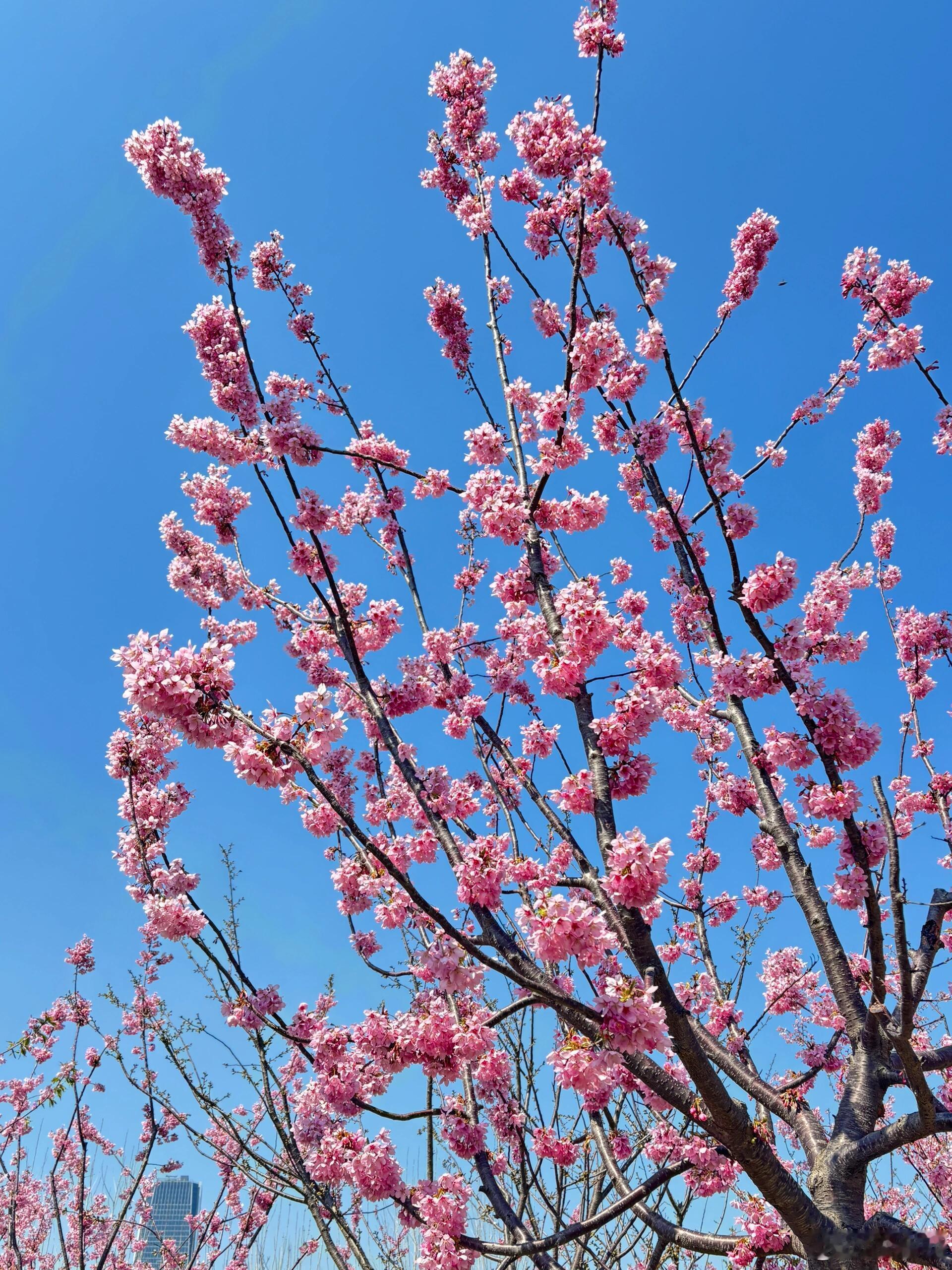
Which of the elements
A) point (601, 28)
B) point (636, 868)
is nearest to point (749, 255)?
point (601, 28)

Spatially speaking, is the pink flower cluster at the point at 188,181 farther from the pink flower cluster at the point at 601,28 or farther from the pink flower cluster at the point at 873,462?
the pink flower cluster at the point at 873,462

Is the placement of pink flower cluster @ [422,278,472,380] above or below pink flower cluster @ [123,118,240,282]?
above

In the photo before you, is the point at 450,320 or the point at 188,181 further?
the point at 450,320

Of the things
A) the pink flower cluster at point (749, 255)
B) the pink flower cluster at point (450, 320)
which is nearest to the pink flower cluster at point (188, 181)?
the pink flower cluster at point (450, 320)

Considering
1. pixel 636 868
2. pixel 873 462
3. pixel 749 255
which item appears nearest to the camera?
pixel 636 868

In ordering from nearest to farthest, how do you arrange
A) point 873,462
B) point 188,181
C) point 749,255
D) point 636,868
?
1. point 636,868
2. point 188,181
3. point 749,255
4. point 873,462

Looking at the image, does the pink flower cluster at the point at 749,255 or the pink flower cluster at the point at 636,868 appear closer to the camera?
the pink flower cluster at the point at 636,868

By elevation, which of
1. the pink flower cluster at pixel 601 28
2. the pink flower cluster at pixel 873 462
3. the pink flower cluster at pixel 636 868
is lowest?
the pink flower cluster at pixel 636 868

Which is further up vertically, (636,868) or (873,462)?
(873,462)

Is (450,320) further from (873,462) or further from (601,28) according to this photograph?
(873,462)

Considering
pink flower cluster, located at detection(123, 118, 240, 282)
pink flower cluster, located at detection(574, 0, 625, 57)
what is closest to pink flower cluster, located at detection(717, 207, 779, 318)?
pink flower cluster, located at detection(574, 0, 625, 57)

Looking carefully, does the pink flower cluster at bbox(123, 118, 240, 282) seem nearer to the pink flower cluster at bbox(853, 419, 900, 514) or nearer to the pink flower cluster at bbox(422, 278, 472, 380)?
the pink flower cluster at bbox(422, 278, 472, 380)

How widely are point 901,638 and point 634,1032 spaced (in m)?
7.54

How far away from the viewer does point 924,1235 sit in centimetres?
205
